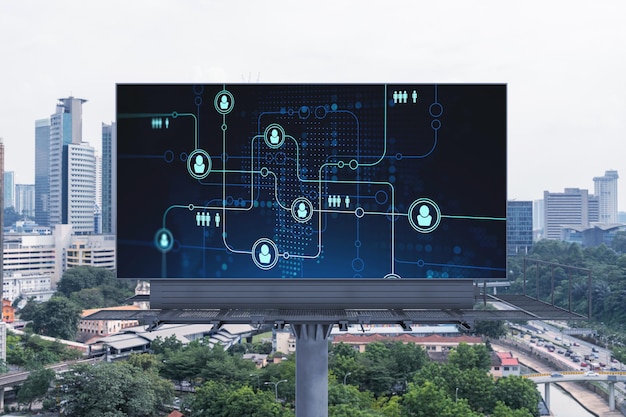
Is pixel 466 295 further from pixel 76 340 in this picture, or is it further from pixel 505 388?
pixel 76 340

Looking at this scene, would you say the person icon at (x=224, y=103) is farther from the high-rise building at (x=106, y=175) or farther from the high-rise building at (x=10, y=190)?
the high-rise building at (x=10, y=190)

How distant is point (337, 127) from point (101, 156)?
225 feet

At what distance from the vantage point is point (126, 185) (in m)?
6.64

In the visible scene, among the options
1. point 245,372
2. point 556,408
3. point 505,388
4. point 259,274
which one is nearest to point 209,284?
point 259,274

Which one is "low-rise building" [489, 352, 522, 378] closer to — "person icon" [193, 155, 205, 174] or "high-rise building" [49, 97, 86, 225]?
"person icon" [193, 155, 205, 174]

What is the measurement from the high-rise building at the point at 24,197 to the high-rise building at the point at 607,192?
81.3 metres

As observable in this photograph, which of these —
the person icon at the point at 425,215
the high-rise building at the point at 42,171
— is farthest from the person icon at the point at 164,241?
the high-rise building at the point at 42,171

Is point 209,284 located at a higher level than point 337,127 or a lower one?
lower

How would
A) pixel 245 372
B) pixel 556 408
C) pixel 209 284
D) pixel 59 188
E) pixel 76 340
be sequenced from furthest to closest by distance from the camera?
pixel 59 188
pixel 76 340
pixel 556 408
pixel 245 372
pixel 209 284

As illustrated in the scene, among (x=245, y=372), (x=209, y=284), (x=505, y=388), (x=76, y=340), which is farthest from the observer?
(x=76, y=340)

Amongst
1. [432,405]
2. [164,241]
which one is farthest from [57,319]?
[164,241]

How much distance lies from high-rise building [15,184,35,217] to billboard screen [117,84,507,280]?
327ft

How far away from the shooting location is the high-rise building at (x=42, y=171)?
77625 mm

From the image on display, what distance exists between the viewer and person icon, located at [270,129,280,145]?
669 centimetres
